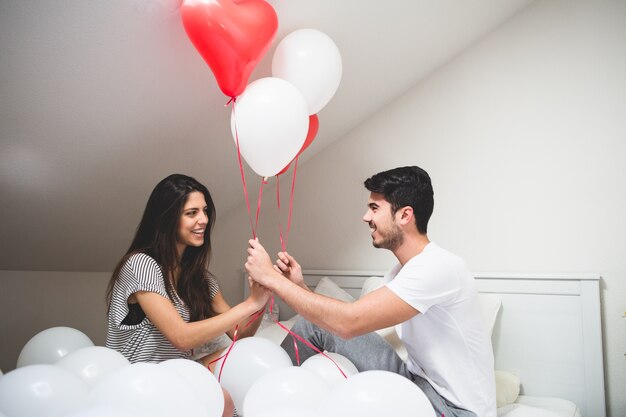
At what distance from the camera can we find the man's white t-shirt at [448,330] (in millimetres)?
1464

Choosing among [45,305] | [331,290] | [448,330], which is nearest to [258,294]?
[448,330]

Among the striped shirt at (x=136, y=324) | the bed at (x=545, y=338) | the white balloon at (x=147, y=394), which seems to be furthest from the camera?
the bed at (x=545, y=338)

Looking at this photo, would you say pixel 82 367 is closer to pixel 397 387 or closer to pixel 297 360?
pixel 297 360

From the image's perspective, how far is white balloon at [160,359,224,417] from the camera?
1.12 m

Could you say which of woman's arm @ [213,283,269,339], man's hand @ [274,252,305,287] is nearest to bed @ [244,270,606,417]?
woman's arm @ [213,283,269,339]

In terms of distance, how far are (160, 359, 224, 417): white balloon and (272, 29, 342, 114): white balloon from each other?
985mm

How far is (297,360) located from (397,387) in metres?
0.69

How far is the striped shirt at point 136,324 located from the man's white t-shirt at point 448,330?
0.78 m

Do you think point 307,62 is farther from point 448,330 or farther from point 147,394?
point 147,394

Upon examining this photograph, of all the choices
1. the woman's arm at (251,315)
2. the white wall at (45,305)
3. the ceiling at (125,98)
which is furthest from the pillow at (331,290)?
the white wall at (45,305)

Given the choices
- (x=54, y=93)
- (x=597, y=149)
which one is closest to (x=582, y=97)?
(x=597, y=149)

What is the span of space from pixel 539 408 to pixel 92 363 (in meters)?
1.53

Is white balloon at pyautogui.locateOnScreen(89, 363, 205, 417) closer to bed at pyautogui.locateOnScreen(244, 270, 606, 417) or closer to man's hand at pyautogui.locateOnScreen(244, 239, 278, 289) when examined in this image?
man's hand at pyautogui.locateOnScreen(244, 239, 278, 289)

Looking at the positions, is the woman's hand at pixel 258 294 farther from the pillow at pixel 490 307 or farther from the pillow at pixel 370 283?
the pillow at pixel 490 307
